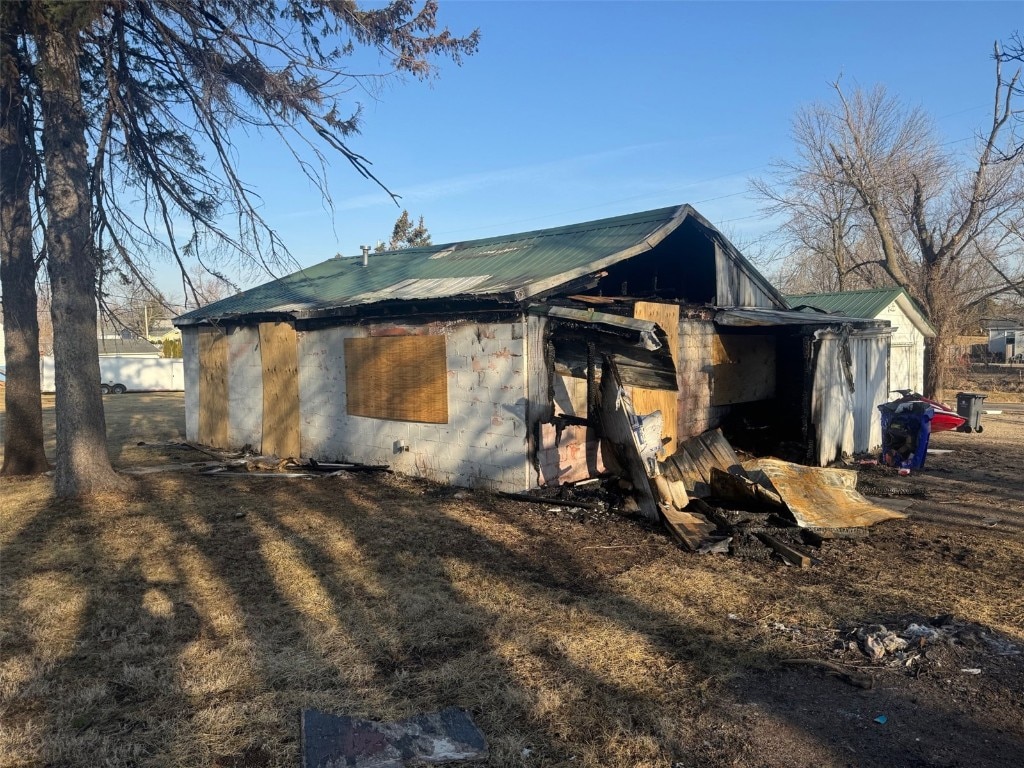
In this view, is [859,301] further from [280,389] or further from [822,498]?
[280,389]

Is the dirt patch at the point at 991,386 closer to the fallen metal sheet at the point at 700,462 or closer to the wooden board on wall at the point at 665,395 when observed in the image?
the wooden board on wall at the point at 665,395

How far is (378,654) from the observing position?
4.23m

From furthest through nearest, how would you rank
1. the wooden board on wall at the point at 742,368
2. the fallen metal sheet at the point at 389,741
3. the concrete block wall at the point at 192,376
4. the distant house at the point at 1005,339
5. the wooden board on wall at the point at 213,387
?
the distant house at the point at 1005,339 < the concrete block wall at the point at 192,376 < the wooden board on wall at the point at 213,387 < the wooden board on wall at the point at 742,368 < the fallen metal sheet at the point at 389,741

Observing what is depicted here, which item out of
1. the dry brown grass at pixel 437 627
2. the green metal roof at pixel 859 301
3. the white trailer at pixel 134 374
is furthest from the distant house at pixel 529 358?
the white trailer at pixel 134 374

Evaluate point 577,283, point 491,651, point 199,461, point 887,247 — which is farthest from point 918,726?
point 887,247

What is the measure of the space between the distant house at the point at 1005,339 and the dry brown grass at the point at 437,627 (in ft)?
153

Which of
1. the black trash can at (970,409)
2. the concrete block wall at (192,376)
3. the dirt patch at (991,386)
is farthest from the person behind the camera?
the dirt patch at (991,386)

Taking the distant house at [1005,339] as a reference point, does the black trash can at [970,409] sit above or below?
below

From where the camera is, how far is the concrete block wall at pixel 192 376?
46.6ft

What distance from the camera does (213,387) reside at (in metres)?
13.7

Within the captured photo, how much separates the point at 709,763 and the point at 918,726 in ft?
3.90

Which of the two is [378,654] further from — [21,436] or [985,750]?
[21,436]

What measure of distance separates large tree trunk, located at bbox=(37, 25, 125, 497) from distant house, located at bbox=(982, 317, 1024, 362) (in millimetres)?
49641

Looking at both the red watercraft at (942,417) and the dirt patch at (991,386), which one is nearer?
the red watercraft at (942,417)
